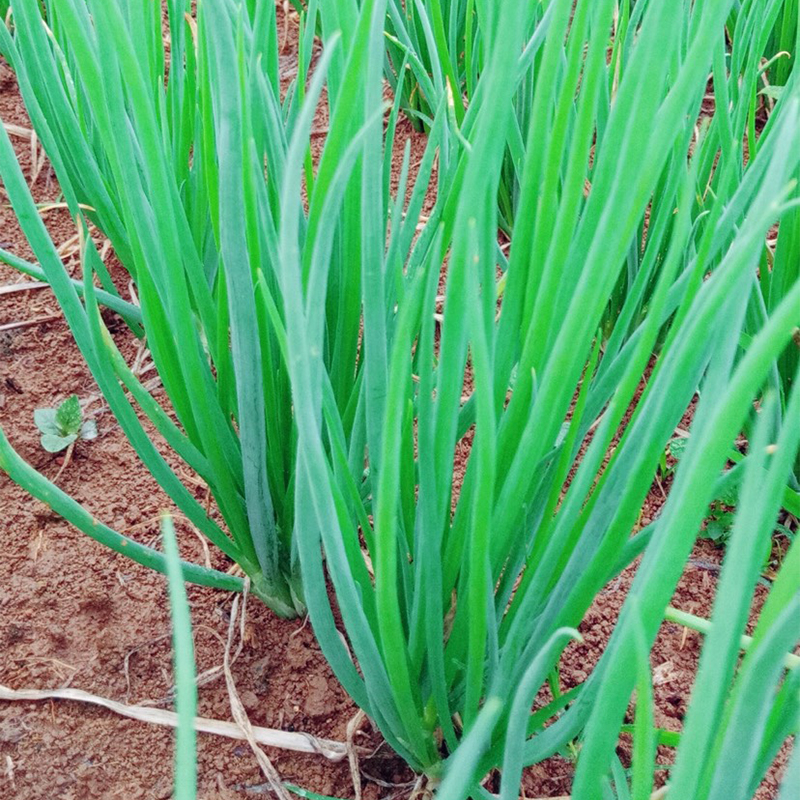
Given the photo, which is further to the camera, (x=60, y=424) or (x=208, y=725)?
(x=60, y=424)

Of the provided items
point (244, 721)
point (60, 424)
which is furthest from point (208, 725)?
point (60, 424)

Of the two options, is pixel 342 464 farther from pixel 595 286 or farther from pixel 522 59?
pixel 522 59

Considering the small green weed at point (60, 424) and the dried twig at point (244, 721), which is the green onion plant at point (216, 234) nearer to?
the dried twig at point (244, 721)

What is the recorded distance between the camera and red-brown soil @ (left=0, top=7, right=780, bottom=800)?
0.60 m

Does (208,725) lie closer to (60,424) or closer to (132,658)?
(132,658)

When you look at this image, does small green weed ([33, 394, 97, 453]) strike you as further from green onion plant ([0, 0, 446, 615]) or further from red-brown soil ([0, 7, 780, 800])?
green onion plant ([0, 0, 446, 615])

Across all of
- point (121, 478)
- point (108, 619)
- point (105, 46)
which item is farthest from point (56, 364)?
point (105, 46)

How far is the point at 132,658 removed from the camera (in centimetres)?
66

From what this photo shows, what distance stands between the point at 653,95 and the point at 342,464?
25 cm

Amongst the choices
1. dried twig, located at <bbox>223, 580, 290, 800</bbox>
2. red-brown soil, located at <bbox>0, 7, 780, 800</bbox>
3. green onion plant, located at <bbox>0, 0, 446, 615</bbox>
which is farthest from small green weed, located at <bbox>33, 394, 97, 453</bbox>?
dried twig, located at <bbox>223, 580, 290, 800</bbox>

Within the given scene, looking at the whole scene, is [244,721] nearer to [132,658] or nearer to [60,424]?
[132,658]

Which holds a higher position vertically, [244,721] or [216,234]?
[216,234]

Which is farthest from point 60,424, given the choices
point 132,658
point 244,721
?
point 244,721

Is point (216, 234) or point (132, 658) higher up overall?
point (216, 234)
